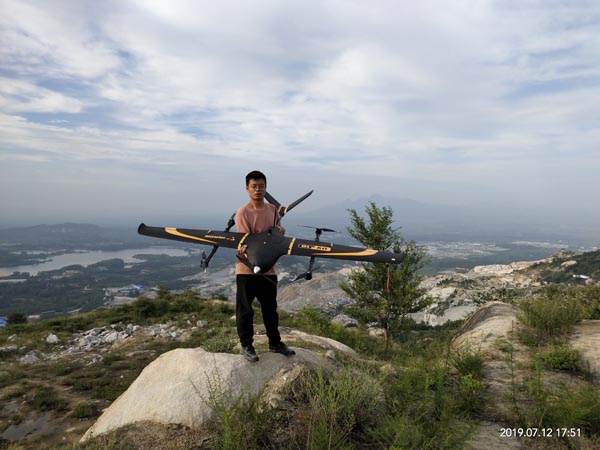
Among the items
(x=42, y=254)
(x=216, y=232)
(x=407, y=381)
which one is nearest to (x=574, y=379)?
(x=407, y=381)

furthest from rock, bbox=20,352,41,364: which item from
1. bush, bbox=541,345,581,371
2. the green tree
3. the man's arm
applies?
bush, bbox=541,345,581,371

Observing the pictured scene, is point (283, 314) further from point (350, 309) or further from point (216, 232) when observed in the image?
point (216, 232)

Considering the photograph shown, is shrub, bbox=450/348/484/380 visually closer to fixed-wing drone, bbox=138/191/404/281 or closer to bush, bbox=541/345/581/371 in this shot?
bush, bbox=541/345/581/371

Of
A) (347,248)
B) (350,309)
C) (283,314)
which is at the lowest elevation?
(283,314)

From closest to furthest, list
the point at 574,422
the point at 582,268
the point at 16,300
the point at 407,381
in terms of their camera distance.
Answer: the point at 574,422, the point at 407,381, the point at 582,268, the point at 16,300

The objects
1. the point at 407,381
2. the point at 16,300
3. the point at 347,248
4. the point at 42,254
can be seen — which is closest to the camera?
the point at 407,381

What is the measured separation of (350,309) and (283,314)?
478 cm

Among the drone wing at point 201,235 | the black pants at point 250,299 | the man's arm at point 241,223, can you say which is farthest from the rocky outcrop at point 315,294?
the man's arm at point 241,223

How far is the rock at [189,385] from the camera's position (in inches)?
173

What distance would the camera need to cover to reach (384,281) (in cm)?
1430

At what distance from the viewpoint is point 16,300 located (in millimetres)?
77125

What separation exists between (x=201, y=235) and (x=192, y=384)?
2490 millimetres

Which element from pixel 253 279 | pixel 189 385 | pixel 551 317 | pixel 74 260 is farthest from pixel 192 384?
pixel 74 260
